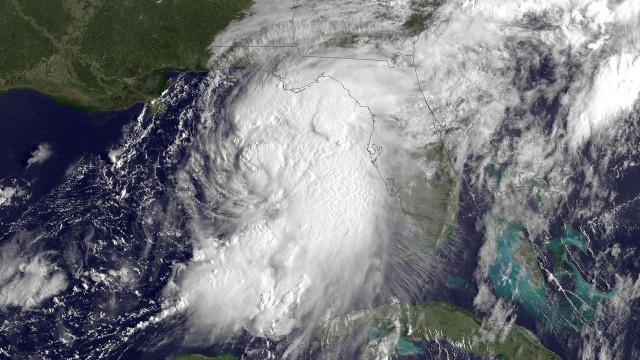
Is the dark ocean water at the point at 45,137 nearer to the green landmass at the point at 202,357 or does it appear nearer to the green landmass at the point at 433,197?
the green landmass at the point at 202,357

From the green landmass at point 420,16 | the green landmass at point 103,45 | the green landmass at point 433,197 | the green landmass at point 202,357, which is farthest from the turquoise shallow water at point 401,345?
the green landmass at point 103,45

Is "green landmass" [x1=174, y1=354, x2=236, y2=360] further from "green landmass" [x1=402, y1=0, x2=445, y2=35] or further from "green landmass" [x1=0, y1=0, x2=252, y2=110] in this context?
"green landmass" [x1=402, y1=0, x2=445, y2=35]

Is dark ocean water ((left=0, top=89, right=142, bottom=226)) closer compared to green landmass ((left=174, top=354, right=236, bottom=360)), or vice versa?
green landmass ((left=174, top=354, right=236, bottom=360))

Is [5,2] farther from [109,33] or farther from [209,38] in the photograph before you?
[209,38]

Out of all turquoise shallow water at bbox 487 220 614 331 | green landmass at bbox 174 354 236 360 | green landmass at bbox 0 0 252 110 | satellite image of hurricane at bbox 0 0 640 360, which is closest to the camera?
satellite image of hurricane at bbox 0 0 640 360

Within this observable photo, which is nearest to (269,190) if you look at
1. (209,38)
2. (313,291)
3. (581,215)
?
(313,291)

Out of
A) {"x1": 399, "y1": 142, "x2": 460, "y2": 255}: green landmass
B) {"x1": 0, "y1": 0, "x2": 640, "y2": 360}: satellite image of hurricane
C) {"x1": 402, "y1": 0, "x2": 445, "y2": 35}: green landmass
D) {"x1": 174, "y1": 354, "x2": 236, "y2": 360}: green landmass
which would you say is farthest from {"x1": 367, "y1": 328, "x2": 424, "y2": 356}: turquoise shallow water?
{"x1": 402, "y1": 0, "x2": 445, "y2": 35}: green landmass
